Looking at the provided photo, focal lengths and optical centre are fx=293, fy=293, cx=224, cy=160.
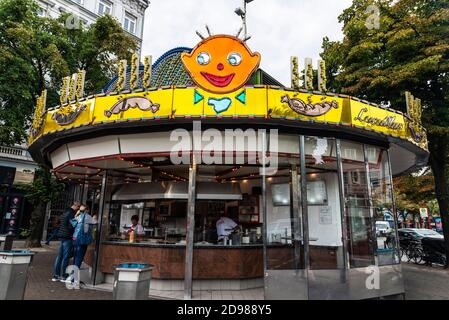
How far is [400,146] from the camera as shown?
932 cm

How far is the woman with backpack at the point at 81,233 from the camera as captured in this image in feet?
26.3

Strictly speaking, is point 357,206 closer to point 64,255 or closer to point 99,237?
point 99,237

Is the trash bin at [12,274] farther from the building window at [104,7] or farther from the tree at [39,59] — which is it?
the building window at [104,7]

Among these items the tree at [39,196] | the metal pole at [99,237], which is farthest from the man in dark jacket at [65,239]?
the tree at [39,196]

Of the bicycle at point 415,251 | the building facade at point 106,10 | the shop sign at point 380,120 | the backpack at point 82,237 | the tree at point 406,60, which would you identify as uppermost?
the building facade at point 106,10

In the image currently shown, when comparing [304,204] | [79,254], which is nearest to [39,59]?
[79,254]

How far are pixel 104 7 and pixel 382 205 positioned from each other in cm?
2947

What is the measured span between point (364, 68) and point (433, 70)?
2.79 metres

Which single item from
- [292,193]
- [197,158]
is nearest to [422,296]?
[292,193]

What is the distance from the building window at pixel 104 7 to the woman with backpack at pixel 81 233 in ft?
83.9

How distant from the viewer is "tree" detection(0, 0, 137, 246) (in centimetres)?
1368

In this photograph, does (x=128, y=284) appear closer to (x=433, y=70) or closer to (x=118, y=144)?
(x=118, y=144)

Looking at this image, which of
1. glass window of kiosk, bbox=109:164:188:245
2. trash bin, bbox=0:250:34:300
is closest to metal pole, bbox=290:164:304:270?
glass window of kiosk, bbox=109:164:188:245

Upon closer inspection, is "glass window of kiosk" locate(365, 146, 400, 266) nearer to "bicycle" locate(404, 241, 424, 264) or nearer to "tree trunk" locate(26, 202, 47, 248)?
"bicycle" locate(404, 241, 424, 264)
